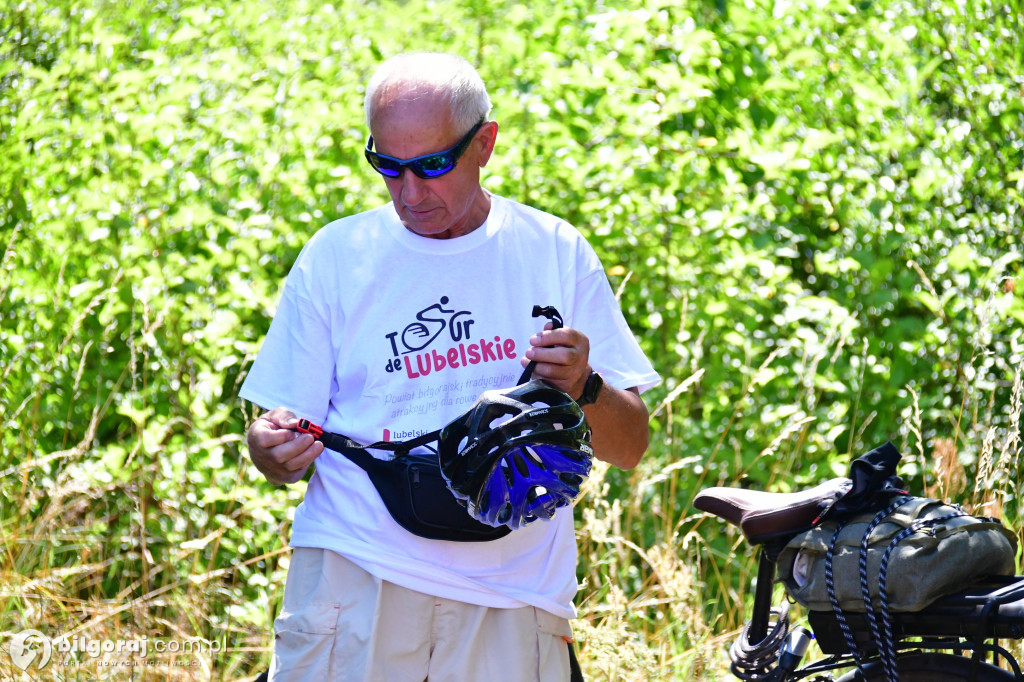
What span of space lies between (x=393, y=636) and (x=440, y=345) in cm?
60

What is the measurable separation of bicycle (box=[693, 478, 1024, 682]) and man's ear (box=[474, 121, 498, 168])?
95cm

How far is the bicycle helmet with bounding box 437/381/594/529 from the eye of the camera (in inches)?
73.5

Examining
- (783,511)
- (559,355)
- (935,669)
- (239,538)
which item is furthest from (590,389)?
(239,538)

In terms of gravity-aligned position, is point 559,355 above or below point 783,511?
above

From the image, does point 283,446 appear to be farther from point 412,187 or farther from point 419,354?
point 412,187

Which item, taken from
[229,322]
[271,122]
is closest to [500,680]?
Result: [229,322]

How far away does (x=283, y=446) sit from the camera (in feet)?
6.59

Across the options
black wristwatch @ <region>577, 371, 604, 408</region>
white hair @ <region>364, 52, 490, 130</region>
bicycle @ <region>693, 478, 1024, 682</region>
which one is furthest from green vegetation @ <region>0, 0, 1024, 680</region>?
white hair @ <region>364, 52, 490, 130</region>

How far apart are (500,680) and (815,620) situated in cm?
69

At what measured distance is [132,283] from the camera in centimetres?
420

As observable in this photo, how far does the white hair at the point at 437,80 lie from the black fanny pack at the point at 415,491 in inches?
26.9

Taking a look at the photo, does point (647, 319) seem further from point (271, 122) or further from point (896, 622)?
point (896, 622)

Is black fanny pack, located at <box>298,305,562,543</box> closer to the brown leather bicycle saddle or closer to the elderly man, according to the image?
the elderly man

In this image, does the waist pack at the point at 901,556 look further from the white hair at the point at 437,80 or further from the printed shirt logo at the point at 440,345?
Result: the white hair at the point at 437,80
